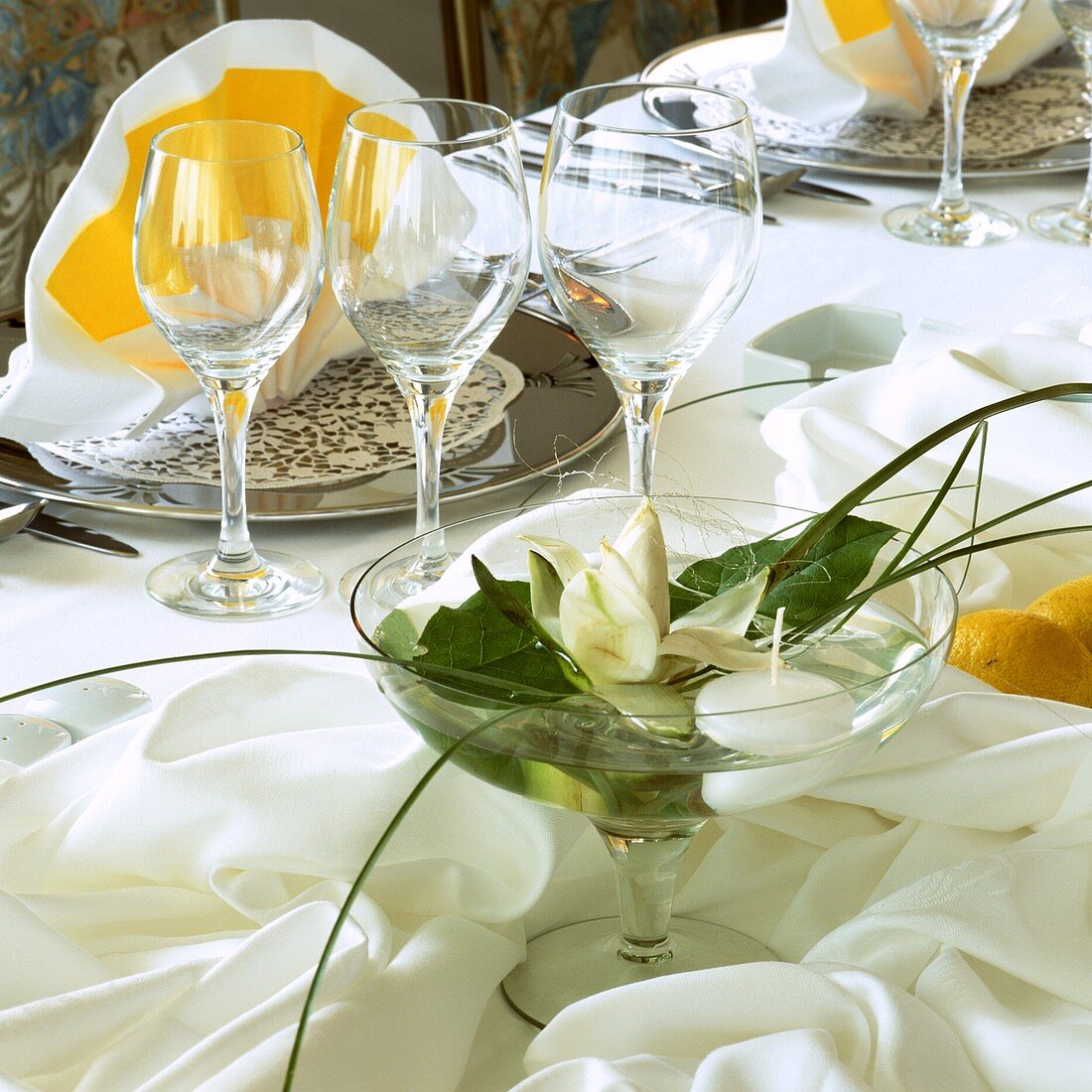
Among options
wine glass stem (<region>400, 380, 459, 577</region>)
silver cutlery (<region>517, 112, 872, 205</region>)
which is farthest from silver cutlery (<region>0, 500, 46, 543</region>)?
silver cutlery (<region>517, 112, 872, 205</region>)

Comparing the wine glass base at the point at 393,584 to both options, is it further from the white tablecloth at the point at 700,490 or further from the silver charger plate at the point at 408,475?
the silver charger plate at the point at 408,475

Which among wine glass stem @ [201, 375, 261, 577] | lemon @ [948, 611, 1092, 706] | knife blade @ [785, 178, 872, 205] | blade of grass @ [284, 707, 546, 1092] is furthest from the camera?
knife blade @ [785, 178, 872, 205]

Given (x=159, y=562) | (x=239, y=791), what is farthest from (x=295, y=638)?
(x=239, y=791)

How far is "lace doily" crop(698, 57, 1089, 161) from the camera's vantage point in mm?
1472

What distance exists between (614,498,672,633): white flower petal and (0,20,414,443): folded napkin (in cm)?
50

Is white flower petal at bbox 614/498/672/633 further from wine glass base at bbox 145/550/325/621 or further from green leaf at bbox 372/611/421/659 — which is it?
wine glass base at bbox 145/550/325/621

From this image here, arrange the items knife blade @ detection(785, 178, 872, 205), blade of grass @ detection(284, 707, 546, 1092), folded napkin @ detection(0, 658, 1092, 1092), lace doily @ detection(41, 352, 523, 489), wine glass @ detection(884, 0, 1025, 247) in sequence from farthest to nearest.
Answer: knife blade @ detection(785, 178, 872, 205) → wine glass @ detection(884, 0, 1025, 247) → lace doily @ detection(41, 352, 523, 489) → folded napkin @ detection(0, 658, 1092, 1092) → blade of grass @ detection(284, 707, 546, 1092)

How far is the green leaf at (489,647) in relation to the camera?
484 millimetres

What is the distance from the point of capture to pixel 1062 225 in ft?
4.36

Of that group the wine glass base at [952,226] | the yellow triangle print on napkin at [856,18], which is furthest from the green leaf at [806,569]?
the yellow triangle print on napkin at [856,18]

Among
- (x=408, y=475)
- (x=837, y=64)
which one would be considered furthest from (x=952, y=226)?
(x=408, y=475)

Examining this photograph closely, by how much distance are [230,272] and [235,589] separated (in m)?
0.16

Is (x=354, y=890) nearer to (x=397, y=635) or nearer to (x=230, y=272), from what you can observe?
(x=397, y=635)

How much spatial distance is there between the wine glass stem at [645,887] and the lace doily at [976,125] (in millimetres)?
1066
